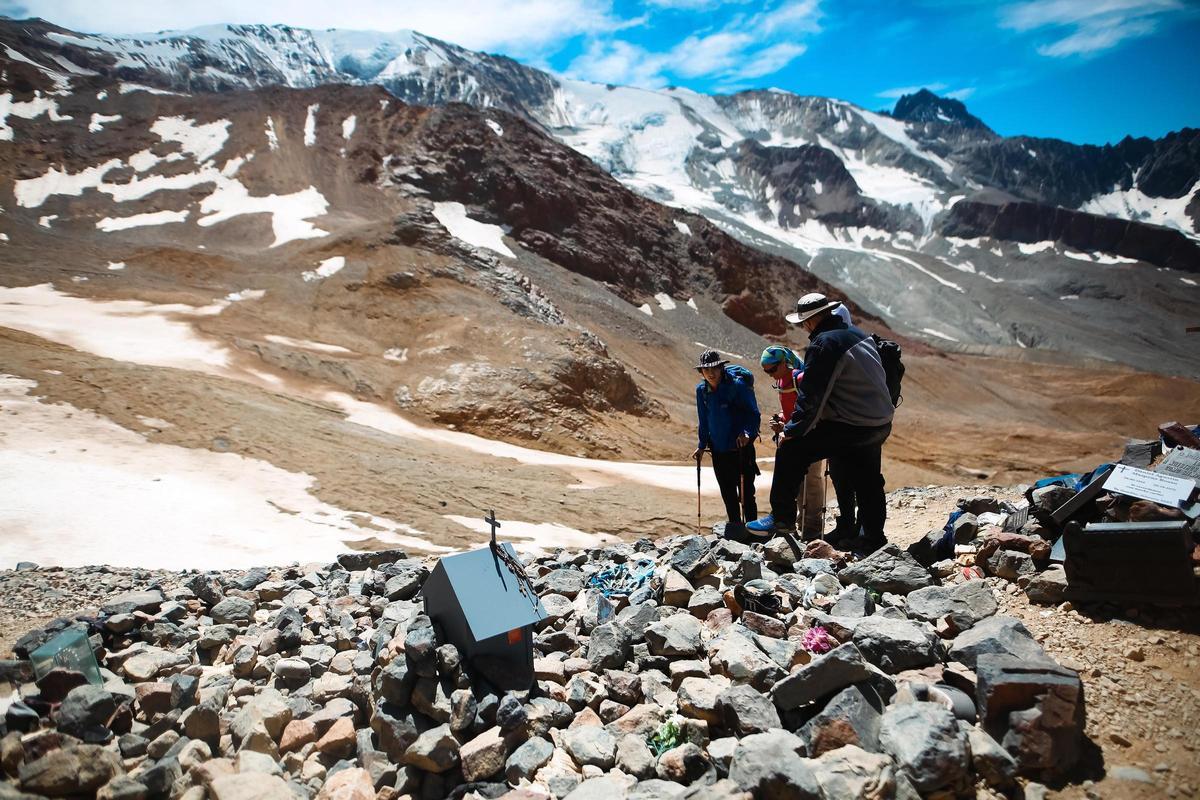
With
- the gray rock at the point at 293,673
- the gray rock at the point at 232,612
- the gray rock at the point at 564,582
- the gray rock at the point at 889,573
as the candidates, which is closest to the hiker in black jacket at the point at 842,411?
the gray rock at the point at 889,573

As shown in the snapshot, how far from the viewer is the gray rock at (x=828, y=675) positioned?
3160mm

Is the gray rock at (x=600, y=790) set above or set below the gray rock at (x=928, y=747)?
below

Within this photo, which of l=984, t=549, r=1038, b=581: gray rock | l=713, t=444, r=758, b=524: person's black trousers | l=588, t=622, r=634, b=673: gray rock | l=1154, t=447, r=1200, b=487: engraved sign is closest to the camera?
l=588, t=622, r=634, b=673: gray rock

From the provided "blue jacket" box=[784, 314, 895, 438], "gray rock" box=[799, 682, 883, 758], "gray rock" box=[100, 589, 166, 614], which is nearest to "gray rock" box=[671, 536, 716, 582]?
"blue jacket" box=[784, 314, 895, 438]

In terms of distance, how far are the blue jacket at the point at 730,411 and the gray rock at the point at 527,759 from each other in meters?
3.94

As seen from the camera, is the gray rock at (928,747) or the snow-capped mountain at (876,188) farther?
the snow-capped mountain at (876,188)

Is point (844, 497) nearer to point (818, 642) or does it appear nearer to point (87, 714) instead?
point (818, 642)

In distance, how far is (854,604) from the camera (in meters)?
4.10

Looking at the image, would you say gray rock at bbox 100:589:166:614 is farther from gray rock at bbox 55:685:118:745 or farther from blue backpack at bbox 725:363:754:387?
blue backpack at bbox 725:363:754:387

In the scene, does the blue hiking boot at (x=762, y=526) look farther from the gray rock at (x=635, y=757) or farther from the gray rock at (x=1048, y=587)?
the gray rock at (x=635, y=757)

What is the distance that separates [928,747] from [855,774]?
0.34 metres

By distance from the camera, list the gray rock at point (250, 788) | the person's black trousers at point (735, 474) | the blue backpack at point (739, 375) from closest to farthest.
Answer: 1. the gray rock at point (250, 788)
2. the blue backpack at point (739, 375)
3. the person's black trousers at point (735, 474)

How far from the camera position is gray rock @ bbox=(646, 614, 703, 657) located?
3904mm

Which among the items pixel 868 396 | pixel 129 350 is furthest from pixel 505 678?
pixel 129 350
